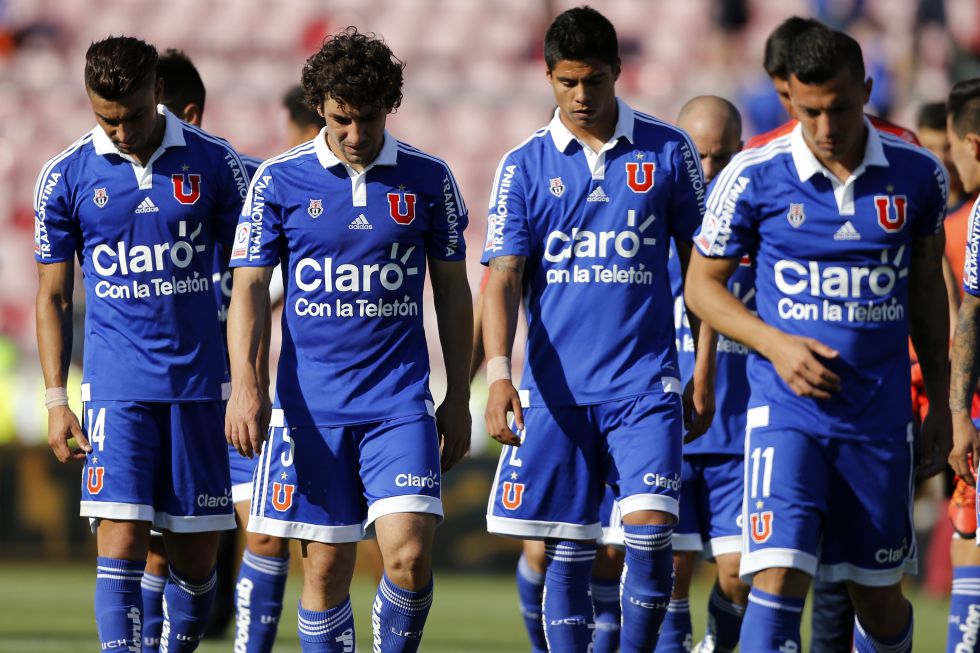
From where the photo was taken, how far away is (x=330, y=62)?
5.96 metres

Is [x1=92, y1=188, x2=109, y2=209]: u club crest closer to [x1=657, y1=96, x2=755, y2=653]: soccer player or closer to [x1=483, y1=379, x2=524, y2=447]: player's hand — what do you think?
[x1=483, y1=379, x2=524, y2=447]: player's hand

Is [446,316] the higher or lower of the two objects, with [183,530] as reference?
higher

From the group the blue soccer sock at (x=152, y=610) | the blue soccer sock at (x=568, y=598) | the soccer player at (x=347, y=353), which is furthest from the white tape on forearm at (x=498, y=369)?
the blue soccer sock at (x=152, y=610)

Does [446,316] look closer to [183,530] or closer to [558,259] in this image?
[558,259]

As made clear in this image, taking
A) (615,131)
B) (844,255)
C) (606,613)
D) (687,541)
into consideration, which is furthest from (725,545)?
(844,255)

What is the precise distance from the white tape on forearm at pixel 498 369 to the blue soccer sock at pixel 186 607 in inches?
58.3

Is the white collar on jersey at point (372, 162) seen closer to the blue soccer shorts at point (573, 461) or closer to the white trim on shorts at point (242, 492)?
the blue soccer shorts at point (573, 461)

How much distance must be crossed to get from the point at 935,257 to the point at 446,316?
181cm

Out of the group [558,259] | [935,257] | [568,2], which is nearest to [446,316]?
[558,259]

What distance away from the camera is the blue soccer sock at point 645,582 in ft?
21.0

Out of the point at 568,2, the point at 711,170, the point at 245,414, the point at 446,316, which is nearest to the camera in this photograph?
the point at 245,414

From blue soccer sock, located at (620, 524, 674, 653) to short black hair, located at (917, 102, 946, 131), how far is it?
3104 millimetres

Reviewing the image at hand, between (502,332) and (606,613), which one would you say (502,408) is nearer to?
(502,332)

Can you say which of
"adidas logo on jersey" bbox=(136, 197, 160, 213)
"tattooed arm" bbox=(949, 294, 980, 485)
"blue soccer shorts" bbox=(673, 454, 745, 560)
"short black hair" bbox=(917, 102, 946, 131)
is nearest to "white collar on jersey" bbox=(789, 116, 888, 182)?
"tattooed arm" bbox=(949, 294, 980, 485)
